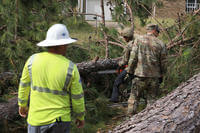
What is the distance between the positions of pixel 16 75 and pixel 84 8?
1547 cm

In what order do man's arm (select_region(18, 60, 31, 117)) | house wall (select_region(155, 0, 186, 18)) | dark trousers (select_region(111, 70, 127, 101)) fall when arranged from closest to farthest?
1. man's arm (select_region(18, 60, 31, 117))
2. dark trousers (select_region(111, 70, 127, 101))
3. house wall (select_region(155, 0, 186, 18))

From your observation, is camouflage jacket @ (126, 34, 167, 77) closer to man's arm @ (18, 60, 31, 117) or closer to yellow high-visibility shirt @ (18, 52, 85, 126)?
yellow high-visibility shirt @ (18, 52, 85, 126)

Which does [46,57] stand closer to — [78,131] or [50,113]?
[50,113]

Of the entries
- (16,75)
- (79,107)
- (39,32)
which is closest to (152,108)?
(79,107)

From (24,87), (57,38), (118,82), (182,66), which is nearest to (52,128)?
(24,87)

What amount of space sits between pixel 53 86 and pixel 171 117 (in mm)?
1318

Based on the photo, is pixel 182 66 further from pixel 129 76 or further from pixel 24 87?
pixel 24 87

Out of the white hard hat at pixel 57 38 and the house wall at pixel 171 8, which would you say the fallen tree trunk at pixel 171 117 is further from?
the house wall at pixel 171 8

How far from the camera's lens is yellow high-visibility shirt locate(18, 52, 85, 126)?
8.43 ft

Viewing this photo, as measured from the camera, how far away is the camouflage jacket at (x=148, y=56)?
4645 mm

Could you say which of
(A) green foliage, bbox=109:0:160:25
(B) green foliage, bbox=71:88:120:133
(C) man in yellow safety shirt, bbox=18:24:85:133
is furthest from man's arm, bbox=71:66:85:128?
(A) green foliage, bbox=109:0:160:25

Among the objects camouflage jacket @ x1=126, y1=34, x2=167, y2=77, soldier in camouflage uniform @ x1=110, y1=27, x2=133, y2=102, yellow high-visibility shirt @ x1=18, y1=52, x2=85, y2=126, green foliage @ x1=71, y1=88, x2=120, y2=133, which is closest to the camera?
yellow high-visibility shirt @ x1=18, y1=52, x2=85, y2=126

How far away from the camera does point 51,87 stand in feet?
8.47

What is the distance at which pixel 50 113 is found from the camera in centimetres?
258
